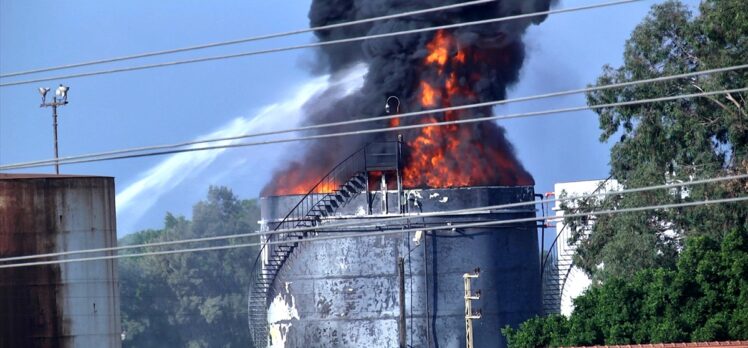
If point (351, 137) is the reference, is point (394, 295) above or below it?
below

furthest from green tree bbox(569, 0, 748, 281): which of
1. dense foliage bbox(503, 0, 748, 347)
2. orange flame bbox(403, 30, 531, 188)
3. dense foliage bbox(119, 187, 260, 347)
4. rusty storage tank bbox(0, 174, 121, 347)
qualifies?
dense foliage bbox(119, 187, 260, 347)

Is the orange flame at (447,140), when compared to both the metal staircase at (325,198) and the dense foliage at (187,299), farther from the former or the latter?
the dense foliage at (187,299)

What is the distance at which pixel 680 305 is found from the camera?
140ft

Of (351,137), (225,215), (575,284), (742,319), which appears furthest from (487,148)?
(225,215)

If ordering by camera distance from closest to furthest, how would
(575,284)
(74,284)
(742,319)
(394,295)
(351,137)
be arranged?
(74,284)
(742,319)
(394,295)
(351,137)
(575,284)

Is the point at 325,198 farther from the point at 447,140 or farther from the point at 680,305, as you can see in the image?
the point at 680,305

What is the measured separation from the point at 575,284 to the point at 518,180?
19.0 m

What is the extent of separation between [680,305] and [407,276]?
34.0 ft

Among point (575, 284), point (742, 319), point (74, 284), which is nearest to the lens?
point (74, 284)

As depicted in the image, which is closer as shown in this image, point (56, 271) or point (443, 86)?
point (56, 271)

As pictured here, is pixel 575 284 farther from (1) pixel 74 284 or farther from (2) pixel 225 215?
(2) pixel 225 215

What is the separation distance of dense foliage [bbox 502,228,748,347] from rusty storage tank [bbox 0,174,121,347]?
49.0ft

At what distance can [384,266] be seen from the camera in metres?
49.8

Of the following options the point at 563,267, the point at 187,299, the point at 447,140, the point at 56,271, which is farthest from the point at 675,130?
the point at 187,299
